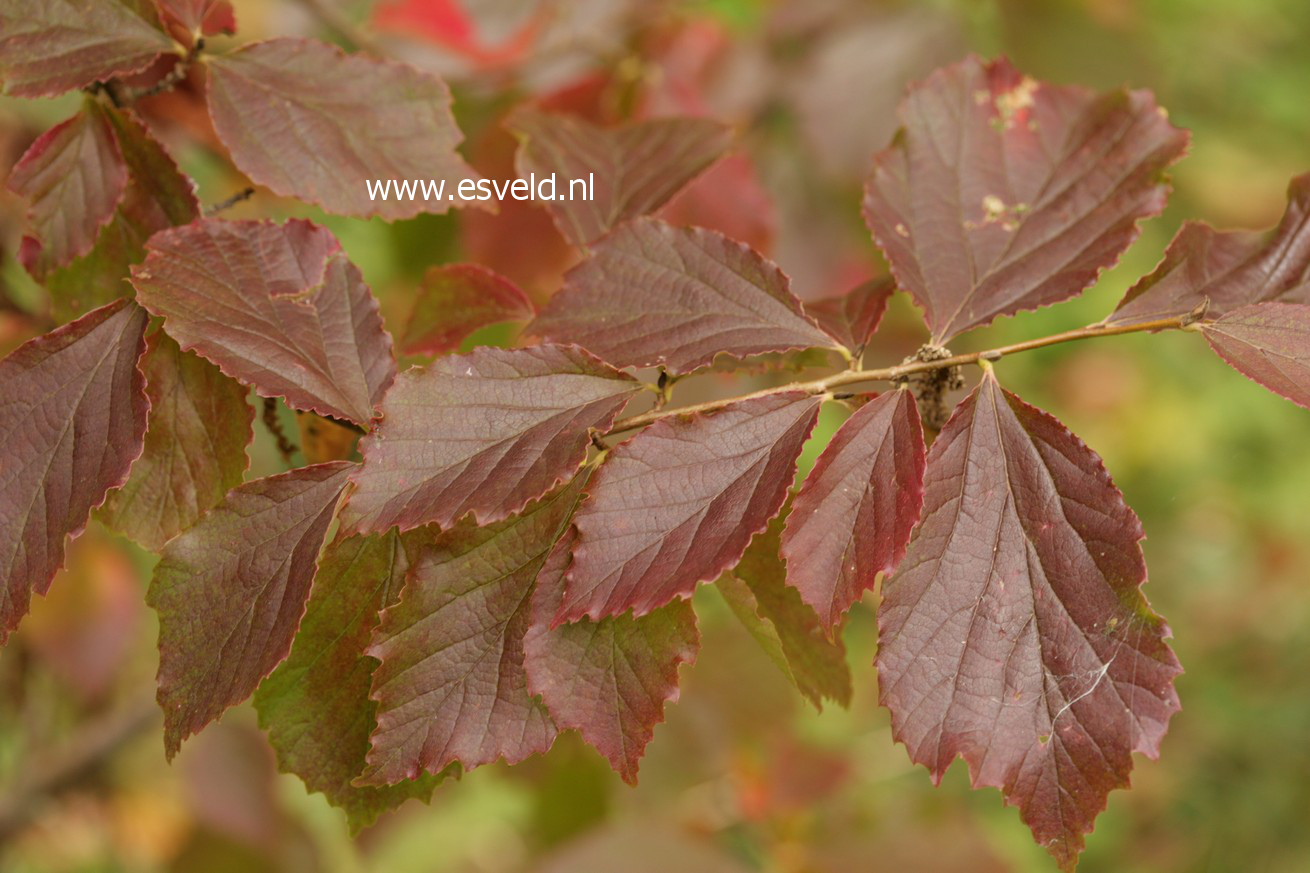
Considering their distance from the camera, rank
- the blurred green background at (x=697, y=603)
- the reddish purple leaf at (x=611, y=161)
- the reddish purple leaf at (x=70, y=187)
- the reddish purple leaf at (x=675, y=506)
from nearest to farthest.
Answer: the reddish purple leaf at (x=675, y=506), the reddish purple leaf at (x=70, y=187), the reddish purple leaf at (x=611, y=161), the blurred green background at (x=697, y=603)

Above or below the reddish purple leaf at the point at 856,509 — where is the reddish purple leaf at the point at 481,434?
above

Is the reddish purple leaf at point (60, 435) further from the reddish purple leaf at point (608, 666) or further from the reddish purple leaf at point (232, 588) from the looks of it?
the reddish purple leaf at point (608, 666)

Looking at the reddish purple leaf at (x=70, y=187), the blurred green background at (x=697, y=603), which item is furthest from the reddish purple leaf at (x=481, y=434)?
the blurred green background at (x=697, y=603)

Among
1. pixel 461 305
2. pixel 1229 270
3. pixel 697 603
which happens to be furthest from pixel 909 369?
pixel 697 603

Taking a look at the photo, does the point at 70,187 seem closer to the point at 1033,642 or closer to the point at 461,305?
the point at 461,305

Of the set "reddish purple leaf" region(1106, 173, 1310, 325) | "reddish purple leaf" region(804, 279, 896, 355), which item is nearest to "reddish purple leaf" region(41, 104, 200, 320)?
"reddish purple leaf" region(804, 279, 896, 355)
